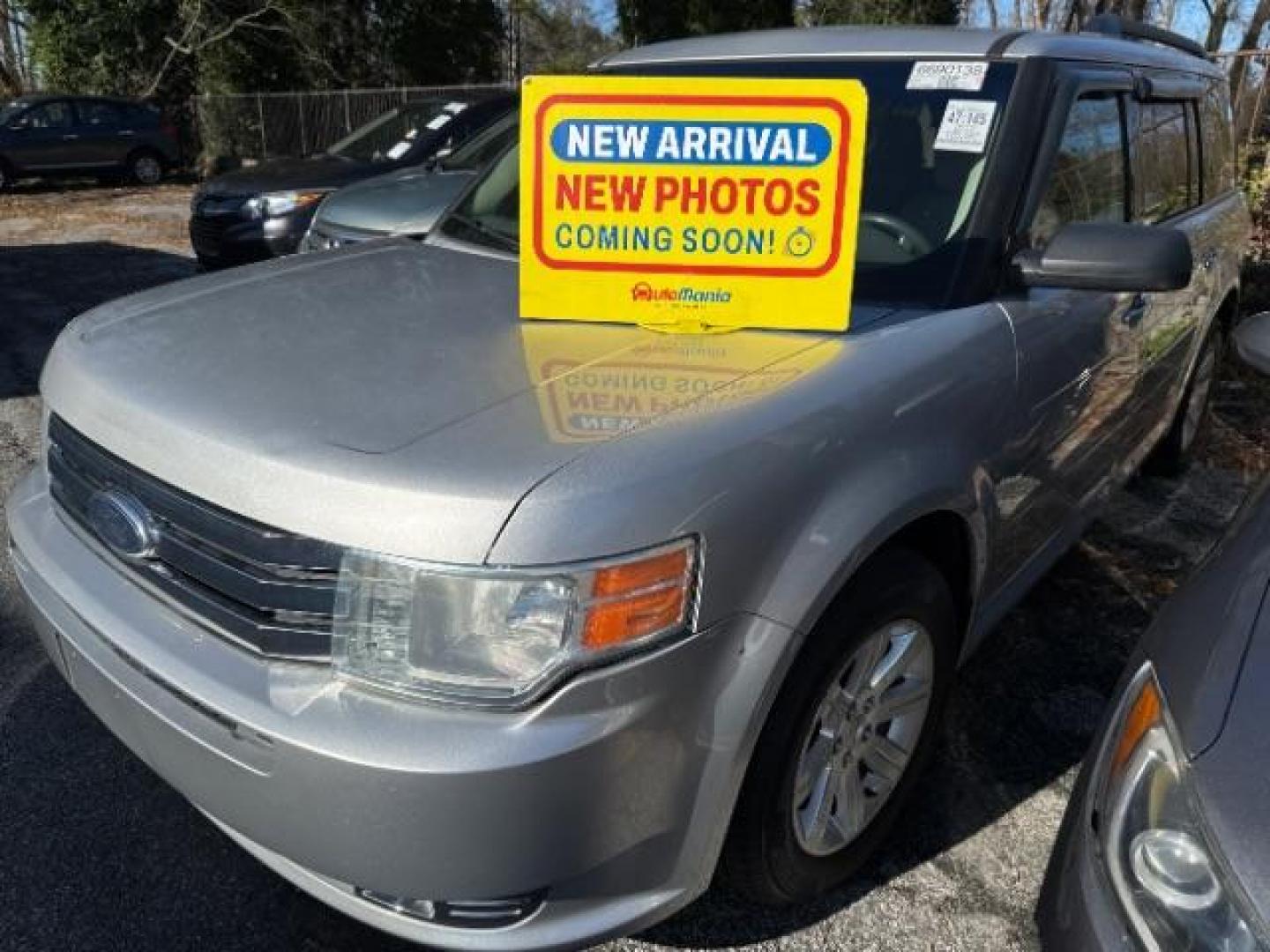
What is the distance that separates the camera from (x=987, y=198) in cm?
246

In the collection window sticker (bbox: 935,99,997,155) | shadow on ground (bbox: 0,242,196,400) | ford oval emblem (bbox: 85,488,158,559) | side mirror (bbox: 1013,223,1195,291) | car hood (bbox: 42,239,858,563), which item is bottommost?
shadow on ground (bbox: 0,242,196,400)

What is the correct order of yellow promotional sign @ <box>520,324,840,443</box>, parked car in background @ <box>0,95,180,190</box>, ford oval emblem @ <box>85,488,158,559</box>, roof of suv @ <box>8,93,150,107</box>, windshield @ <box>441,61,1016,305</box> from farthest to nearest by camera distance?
roof of suv @ <box>8,93,150,107</box>, parked car in background @ <box>0,95,180,190</box>, windshield @ <box>441,61,1016,305</box>, ford oval emblem @ <box>85,488,158,559</box>, yellow promotional sign @ <box>520,324,840,443</box>

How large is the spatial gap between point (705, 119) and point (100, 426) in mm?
1399

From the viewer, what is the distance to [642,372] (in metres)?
2.04

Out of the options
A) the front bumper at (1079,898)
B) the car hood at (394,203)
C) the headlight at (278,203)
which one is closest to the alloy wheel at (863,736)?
the front bumper at (1079,898)

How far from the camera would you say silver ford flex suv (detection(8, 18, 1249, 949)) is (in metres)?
1.59

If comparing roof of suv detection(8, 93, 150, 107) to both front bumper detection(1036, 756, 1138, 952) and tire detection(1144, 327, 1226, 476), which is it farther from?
front bumper detection(1036, 756, 1138, 952)

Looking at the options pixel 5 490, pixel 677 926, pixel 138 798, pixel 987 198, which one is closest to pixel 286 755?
pixel 677 926

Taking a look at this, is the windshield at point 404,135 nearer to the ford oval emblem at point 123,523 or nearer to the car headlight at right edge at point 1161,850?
the ford oval emblem at point 123,523

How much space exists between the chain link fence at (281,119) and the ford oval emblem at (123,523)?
61.9ft

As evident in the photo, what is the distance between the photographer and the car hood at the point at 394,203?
18.5ft

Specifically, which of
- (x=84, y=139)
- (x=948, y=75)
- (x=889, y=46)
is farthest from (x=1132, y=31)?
(x=84, y=139)

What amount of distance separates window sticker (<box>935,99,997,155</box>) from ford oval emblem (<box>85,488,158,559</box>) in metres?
1.99

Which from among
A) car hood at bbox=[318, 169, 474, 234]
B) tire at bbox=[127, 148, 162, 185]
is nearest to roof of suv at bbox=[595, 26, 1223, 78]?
car hood at bbox=[318, 169, 474, 234]
